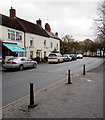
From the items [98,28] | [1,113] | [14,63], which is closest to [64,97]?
[1,113]

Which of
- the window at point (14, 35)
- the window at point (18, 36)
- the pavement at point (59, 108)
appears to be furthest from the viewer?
the window at point (18, 36)

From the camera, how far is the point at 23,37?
26094 mm

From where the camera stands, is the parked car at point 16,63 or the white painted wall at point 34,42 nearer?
the parked car at point 16,63

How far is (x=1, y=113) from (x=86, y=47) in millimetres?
84097

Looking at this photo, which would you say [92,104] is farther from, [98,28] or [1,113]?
[98,28]

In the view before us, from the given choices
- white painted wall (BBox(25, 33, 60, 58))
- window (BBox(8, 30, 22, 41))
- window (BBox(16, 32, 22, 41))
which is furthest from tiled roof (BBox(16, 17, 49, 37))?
window (BBox(8, 30, 22, 41))

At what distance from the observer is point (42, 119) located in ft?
13.2

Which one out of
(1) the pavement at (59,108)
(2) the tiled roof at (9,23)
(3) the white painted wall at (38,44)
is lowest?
(1) the pavement at (59,108)

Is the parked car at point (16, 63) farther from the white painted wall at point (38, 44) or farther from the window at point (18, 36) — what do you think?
the white painted wall at point (38, 44)

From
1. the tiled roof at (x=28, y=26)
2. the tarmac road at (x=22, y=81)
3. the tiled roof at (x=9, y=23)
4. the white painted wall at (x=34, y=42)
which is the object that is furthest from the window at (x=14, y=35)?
the tarmac road at (x=22, y=81)

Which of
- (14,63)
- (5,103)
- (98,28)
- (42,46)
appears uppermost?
(98,28)

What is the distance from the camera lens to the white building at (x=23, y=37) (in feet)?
72.6

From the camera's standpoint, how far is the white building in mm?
22125

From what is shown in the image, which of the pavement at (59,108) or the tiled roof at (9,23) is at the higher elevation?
the tiled roof at (9,23)
